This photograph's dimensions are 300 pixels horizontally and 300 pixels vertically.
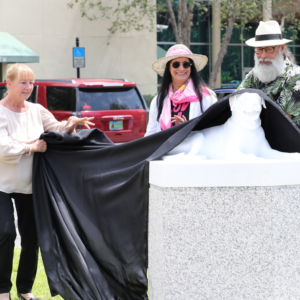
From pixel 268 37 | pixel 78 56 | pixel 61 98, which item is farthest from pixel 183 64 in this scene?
pixel 78 56

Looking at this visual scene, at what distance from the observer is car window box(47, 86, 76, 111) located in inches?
471

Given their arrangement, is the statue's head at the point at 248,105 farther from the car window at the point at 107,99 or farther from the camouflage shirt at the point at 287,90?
the car window at the point at 107,99

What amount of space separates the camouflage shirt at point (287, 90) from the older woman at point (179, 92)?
1.67ft

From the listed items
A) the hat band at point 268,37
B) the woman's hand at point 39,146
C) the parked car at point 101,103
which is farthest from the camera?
the parked car at point 101,103

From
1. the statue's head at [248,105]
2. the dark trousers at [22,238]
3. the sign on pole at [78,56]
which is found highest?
the sign on pole at [78,56]

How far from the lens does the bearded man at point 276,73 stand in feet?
14.3

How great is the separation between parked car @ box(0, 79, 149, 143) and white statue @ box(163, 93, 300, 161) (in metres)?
8.02

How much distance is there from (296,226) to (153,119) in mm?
1817

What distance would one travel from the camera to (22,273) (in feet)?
15.3

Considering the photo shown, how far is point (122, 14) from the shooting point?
23.1 m

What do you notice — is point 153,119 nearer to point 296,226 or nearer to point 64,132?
point 64,132

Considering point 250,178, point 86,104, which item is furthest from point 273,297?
point 86,104

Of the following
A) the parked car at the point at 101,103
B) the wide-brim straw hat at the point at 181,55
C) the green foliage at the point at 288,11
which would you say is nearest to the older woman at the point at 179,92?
the wide-brim straw hat at the point at 181,55

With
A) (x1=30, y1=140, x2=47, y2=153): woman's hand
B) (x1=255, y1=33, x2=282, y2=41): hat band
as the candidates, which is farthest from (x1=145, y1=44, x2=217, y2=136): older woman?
(x1=30, y1=140, x2=47, y2=153): woman's hand
